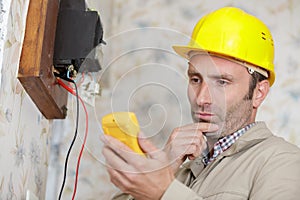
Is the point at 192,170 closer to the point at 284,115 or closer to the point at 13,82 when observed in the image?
the point at 13,82

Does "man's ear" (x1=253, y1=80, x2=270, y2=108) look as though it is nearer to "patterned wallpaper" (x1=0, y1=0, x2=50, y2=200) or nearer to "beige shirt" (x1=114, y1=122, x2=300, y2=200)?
"beige shirt" (x1=114, y1=122, x2=300, y2=200)

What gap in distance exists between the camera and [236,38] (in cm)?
160

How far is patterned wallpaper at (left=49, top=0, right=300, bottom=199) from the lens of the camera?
1.21 m

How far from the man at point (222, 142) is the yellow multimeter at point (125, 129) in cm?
1


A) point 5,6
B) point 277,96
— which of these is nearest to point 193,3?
point 277,96

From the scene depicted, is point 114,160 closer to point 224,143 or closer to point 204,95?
point 204,95

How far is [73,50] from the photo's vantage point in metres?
1.48

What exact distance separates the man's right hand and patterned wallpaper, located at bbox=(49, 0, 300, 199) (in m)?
0.02

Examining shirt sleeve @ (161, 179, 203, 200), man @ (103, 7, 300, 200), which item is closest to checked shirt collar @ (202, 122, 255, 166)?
man @ (103, 7, 300, 200)

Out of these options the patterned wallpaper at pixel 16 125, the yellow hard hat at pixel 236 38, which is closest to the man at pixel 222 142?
the yellow hard hat at pixel 236 38

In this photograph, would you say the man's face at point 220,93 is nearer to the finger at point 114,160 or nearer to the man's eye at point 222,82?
the man's eye at point 222,82

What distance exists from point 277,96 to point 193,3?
497 mm

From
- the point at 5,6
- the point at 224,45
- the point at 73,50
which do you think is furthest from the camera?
the point at 224,45

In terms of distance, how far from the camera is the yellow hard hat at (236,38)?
1590 millimetres
